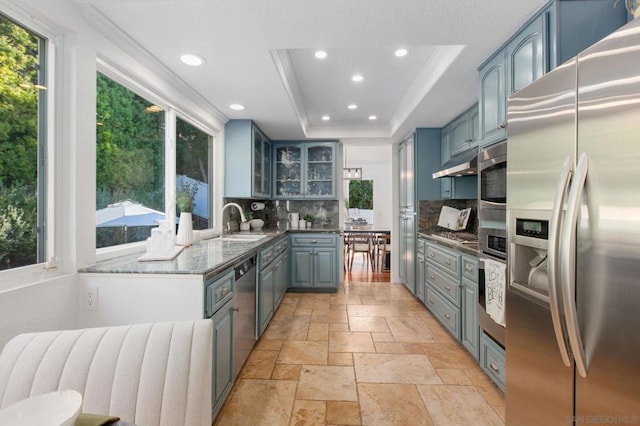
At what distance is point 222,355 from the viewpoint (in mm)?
1803

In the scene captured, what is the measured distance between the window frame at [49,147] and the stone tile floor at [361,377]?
1.31m

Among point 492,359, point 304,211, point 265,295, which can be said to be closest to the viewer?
point 492,359

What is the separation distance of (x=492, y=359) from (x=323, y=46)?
243 centimetres

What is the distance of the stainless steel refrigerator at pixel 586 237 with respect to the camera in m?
0.84

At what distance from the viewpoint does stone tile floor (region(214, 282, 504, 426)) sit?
182 centimetres

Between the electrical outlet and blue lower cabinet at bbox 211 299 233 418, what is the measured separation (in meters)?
0.63

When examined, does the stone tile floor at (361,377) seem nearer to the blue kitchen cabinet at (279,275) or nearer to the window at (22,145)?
the blue kitchen cabinet at (279,275)

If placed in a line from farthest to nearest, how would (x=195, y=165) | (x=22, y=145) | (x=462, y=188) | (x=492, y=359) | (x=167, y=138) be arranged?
(x=462, y=188) → (x=195, y=165) → (x=167, y=138) → (x=492, y=359) → (x=22, y=145)

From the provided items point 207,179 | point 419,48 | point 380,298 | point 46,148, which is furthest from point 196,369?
point 380,298

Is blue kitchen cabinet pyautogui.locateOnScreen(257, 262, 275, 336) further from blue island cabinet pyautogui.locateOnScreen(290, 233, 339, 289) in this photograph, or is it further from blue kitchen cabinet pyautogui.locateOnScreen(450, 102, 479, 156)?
blue kitchen cabinet pyautogui.locateOnScreen(450, 102, 479, 156)

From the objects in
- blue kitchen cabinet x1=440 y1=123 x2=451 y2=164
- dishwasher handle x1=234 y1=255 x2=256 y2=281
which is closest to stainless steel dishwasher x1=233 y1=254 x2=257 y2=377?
dishwasher handle x1=234 y1=255 x2=256 y2=281

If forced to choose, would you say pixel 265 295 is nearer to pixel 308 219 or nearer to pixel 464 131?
pixel 308 219

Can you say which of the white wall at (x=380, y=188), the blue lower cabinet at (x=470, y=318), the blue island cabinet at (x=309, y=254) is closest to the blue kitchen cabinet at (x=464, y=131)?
the blue lower cabinet at (x=470, y=318)

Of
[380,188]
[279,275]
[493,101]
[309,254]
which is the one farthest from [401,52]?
[380,188]
